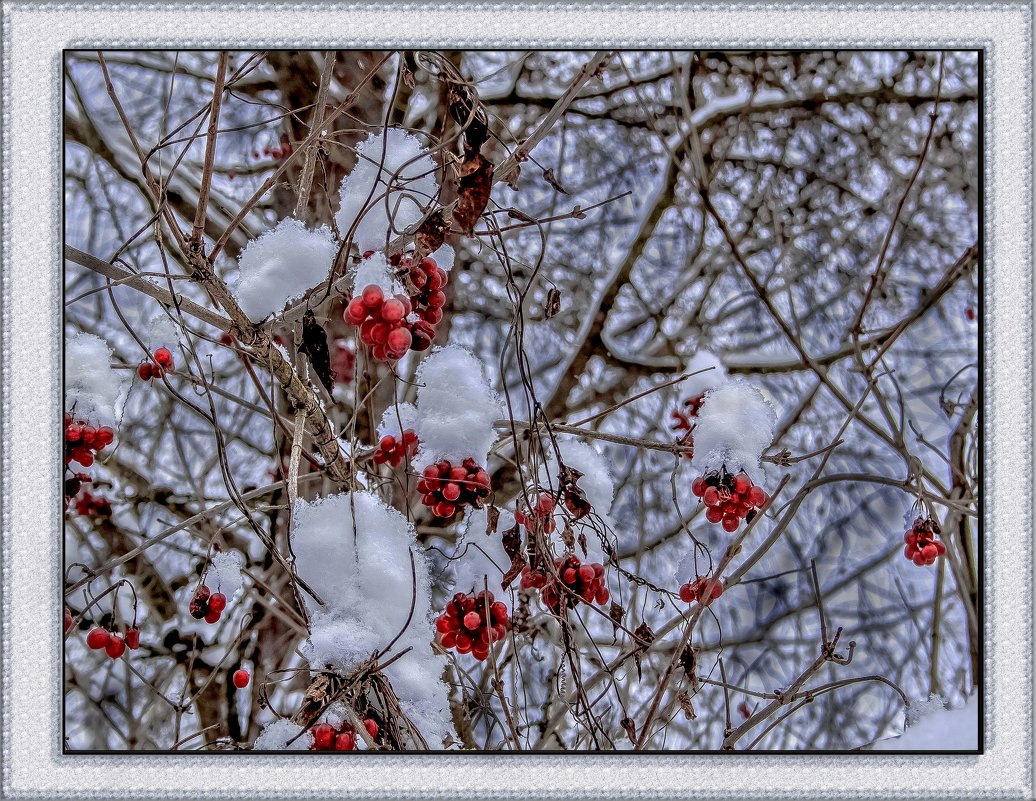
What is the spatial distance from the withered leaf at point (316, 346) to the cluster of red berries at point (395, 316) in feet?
0.37

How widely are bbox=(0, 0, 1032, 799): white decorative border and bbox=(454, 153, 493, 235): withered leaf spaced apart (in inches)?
9.7

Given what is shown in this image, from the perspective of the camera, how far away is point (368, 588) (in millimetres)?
668

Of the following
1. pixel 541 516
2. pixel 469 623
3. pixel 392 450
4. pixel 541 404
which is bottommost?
pixel 469 623

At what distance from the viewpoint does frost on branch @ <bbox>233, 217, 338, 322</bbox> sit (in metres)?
0.71

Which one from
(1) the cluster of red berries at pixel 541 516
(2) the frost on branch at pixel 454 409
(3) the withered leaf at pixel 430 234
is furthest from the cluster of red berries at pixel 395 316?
(1) the cluster of red berries at pixel 541 516

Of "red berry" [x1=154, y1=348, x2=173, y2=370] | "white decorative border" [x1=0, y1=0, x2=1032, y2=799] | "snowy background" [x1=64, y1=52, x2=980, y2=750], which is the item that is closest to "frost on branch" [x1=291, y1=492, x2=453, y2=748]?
"snowy background" [x1=64, y1=52, x2=980, y2=750]

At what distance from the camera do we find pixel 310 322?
0.68 m

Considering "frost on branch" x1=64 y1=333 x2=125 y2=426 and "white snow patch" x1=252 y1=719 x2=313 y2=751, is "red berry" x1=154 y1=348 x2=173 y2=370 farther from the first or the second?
"white snow patch" x1=252 y1=719 x2=313 y2=751

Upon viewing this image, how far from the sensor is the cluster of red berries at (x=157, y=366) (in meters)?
0.82

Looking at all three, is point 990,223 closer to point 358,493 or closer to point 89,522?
point 358,493

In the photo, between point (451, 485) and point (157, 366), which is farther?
point (157, 366)

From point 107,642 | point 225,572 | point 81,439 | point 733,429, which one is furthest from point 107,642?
point 733,429

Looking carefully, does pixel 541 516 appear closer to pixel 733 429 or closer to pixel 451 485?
pixel 451 485

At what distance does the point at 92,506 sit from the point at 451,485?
61 centimetres
